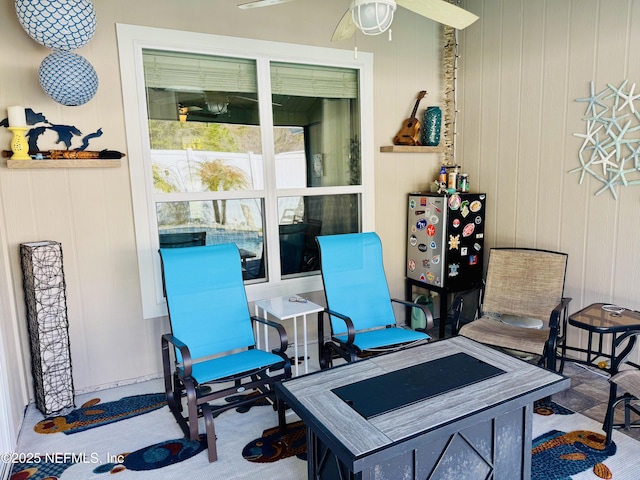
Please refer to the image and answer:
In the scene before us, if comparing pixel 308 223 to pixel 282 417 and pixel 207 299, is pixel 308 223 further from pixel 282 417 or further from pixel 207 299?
pixel 282 417

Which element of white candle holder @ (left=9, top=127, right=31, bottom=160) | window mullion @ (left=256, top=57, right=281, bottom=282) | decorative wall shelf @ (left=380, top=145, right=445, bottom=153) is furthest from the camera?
decorative wall shelf @ (left=380, top=145, right=445, bottom=153)

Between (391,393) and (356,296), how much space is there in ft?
4.63

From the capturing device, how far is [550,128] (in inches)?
137

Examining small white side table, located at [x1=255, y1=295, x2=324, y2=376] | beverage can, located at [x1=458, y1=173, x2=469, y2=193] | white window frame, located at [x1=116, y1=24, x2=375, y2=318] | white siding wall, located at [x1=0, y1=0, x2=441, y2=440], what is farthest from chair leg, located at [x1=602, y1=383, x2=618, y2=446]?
white siding wall, located at [x1=0, y1=0, x2=441, y2=440]

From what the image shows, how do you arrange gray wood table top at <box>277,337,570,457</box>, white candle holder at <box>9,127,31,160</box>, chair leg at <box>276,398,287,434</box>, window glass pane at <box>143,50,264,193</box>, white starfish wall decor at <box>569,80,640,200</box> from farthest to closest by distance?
window glass pane at <box>143,50,264,193</box>, white starfish wall decor at <box>569,80,640,200</box>, white candle holder at <box>9,127,31,160</box>, chair leg at <box>276,398,287,434</box>, gray wood table top at <box>277,337,570,457</box>

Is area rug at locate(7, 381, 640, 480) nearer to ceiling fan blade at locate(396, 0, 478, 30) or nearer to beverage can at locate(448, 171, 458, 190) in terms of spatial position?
beverage can at locate(448, 171, 458, 190)

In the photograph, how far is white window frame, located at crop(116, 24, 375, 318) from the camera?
304 centimetres

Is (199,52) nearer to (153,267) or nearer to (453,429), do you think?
(153,267)

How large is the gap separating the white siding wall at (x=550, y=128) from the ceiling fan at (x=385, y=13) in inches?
62.8

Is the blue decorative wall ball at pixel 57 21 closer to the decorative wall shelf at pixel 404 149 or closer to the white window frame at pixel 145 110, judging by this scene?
the white window frame at pixel 145 110

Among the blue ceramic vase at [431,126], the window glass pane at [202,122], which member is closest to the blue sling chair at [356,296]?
the window glass pane at [202,122]

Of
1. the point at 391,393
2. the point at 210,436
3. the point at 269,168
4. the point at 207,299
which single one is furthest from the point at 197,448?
the point at 269,168

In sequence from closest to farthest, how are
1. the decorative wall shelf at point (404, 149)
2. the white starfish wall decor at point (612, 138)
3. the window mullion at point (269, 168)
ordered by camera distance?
the white starfish wall decor at point (612, 138) → the window mullion at point (269, 168) → the decorative wall shelf at point (404, 149)

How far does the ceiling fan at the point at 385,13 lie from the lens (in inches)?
71.6
